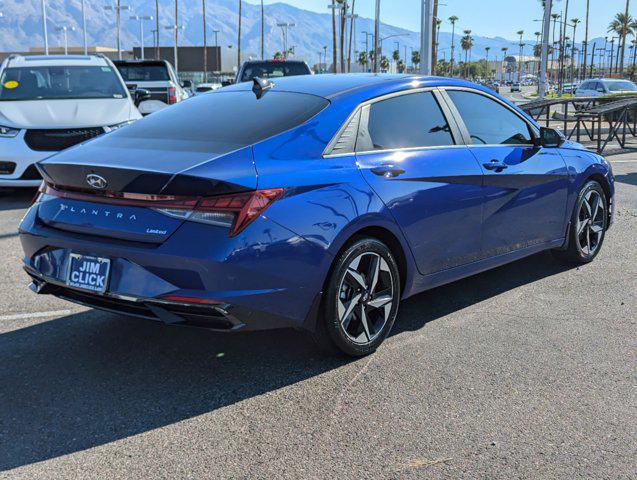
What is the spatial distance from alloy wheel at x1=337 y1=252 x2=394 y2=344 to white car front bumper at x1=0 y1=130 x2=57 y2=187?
603 centimetres

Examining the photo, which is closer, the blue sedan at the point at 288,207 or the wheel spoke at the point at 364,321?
the blue sedan at the point at 288,207

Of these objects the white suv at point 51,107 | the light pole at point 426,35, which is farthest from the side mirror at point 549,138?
the light pole at point 426,35

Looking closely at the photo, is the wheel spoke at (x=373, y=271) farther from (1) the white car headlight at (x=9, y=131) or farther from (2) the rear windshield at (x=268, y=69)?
(2) the rear windshield at (x=268, y=69)

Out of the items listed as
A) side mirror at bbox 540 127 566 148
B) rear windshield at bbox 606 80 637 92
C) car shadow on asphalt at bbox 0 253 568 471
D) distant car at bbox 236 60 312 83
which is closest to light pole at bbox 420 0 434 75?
distant car at bbox 236 60 312 83

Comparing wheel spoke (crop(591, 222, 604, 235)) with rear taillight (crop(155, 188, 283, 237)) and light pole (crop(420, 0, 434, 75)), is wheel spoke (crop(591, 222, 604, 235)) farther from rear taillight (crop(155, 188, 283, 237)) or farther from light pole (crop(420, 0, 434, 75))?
light pole (crop(420, 0, 434, 75))

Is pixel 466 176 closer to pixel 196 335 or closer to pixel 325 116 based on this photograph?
pixel 325 116

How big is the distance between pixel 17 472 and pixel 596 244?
5.16 meters

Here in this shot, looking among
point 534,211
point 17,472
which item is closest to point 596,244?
point 534,211

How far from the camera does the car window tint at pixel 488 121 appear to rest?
16.7ft

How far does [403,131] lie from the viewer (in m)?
4.55

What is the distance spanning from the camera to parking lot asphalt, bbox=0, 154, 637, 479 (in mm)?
3092

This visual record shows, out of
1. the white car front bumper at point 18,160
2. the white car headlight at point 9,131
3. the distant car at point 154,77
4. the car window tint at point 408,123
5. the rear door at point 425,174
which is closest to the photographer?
the rear door at point 425,174

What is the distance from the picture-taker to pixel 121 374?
3973 mm

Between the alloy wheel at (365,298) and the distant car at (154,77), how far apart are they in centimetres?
1307
